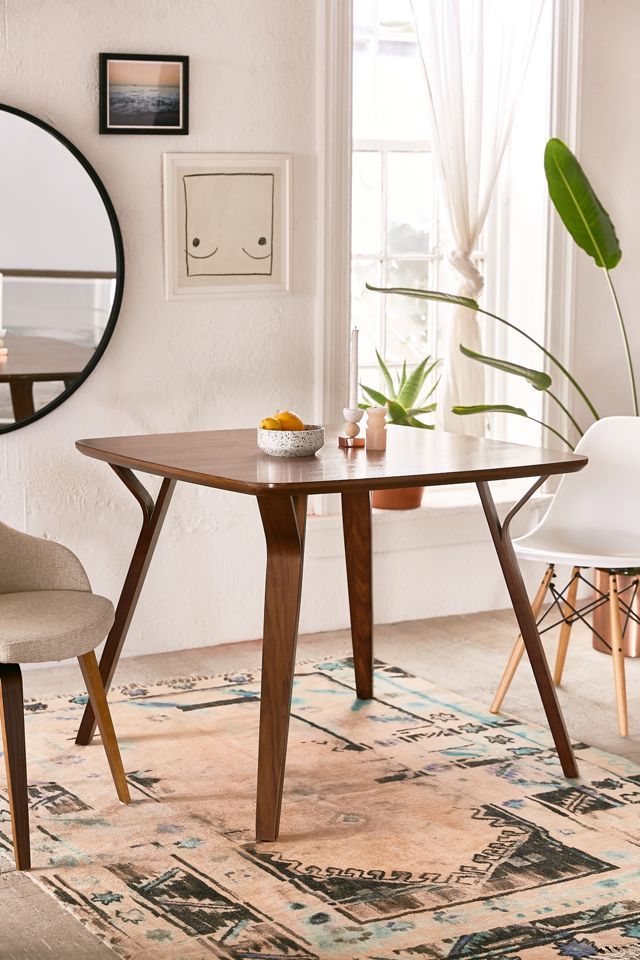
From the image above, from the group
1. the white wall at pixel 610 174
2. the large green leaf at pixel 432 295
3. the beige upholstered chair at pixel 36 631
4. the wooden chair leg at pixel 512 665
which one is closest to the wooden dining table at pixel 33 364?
the beige upholstered chair at pixel 36 631

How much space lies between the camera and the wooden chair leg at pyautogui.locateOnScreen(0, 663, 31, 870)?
2.93 metres

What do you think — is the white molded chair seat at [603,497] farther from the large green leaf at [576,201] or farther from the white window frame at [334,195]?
the white window frame at [334,195]

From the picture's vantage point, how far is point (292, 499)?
3.06 m

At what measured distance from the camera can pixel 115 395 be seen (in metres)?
4.52

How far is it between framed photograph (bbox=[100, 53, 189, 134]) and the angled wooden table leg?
1435mm

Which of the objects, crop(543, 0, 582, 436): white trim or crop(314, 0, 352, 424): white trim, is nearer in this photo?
crop(314, 0, 352, 424): white trim

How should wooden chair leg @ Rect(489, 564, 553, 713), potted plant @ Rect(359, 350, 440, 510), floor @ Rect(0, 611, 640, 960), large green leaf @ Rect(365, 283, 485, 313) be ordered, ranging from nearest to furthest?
1. wooden chair leg @ Rect(489, 564, 553, 713)
2. floor @ Rect(0, 611, 640, 960)
3. large green leaf @ Rect(365, 283, 485, 313)
4. potted plant @ Rect(359, 350, 440, 510)

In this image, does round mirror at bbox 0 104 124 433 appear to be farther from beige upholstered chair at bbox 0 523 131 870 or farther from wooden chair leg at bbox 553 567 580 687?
wooden chair leg at bbox 553 567 580 687

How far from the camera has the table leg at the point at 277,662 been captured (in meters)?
3.07

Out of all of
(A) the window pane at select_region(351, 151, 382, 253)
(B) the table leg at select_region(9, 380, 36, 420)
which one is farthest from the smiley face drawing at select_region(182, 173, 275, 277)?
(B) the table leg at select_region(9, 380, 36, 420)

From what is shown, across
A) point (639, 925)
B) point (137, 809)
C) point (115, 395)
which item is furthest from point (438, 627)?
point (639, 925)

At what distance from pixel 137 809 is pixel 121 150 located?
7.37 ft

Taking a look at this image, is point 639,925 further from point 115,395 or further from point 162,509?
point 115,395

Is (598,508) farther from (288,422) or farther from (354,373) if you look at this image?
(288,422)
